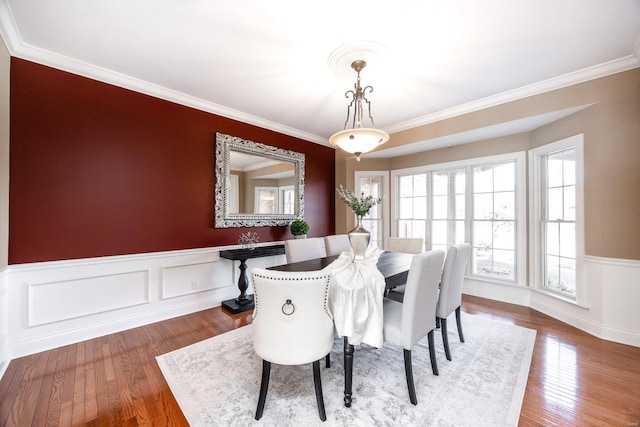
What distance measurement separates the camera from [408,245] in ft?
11.9

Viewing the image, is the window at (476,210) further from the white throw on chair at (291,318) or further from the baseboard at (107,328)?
the baseboard at (107,328)

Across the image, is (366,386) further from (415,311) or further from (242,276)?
(242,276)

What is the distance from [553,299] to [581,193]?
51.9 inches

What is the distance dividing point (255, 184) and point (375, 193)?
2.37 metres

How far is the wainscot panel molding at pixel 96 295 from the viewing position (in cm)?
223

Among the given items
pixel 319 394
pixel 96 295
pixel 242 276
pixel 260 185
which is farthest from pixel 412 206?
pixel 96 295

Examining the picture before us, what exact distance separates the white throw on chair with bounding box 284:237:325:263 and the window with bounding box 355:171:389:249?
2205 millimetres

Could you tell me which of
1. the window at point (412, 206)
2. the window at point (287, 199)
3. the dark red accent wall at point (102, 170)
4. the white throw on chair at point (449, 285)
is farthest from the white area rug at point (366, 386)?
the window at point (412, 206)

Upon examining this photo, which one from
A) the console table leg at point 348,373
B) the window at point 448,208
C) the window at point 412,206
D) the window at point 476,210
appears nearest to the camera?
the console table leg at point 348,373

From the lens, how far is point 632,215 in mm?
2428

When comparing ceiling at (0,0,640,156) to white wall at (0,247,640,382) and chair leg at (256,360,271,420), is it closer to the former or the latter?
white wall at (0,247,640,382)

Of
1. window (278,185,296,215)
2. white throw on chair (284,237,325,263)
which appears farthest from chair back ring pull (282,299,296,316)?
window (278,185,296,215)

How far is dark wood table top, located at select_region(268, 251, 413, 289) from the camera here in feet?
6.72

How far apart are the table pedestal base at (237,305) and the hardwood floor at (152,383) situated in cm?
51
